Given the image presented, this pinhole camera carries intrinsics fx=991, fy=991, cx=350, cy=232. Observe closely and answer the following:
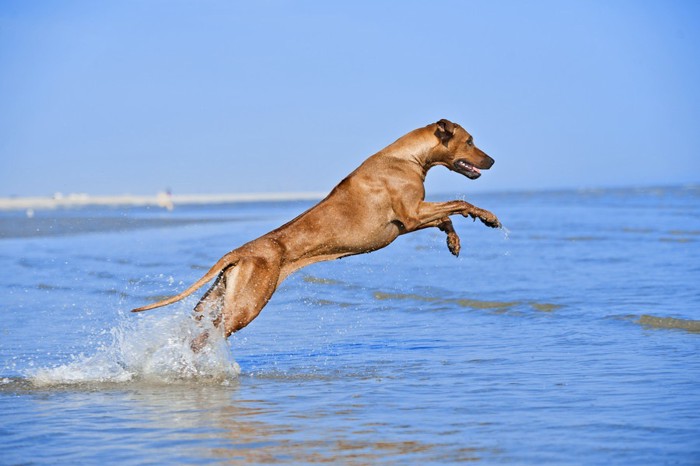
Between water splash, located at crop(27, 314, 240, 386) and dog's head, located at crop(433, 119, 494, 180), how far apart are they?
7.98ft

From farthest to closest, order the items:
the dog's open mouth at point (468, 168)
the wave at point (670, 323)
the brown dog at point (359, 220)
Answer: the wave at point (670, 323) → the dog's open mouth at point (468, 168) → the brown dog at point (359, 220)

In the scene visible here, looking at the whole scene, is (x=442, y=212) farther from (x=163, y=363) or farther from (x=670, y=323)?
(x=670, y=323)

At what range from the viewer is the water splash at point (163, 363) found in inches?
289

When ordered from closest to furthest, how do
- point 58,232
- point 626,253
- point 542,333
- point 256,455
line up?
point 256,455, point 542,333, point 626,253, point 58,232

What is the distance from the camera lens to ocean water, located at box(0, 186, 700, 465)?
16.6 ft

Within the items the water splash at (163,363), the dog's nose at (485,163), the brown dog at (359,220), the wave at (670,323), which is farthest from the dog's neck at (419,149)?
the wave at (670,323)

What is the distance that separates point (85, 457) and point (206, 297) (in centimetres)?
266

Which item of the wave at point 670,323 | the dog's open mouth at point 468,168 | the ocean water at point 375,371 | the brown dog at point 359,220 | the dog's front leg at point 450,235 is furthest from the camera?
the wave at point 670,323

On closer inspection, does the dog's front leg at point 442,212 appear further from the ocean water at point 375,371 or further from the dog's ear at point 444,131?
the ocean water at point 375,371

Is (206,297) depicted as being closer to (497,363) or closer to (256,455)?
(497,363)

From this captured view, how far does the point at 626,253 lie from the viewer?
16.4 metres

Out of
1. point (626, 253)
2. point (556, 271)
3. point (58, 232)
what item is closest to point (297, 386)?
point (556, 271)

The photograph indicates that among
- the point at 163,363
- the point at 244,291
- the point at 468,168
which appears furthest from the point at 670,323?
the point at 163,363

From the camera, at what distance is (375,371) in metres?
7.33
